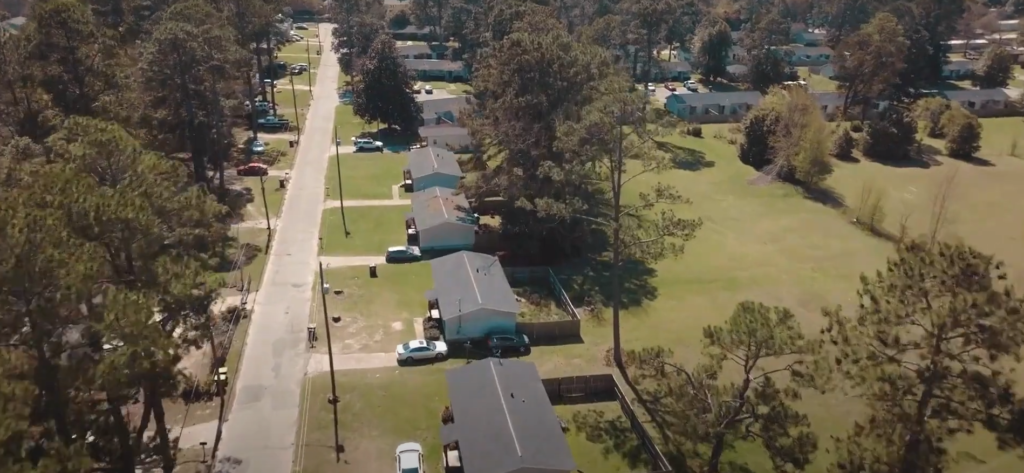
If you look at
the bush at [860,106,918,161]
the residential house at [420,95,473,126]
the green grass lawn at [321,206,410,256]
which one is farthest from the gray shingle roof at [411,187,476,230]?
the bush at [860,106,918,161]

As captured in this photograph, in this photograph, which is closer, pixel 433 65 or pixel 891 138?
pixel 891 138

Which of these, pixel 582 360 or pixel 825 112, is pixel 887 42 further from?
pixel 582 360

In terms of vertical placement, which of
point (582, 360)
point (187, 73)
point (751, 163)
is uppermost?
point (187, 73)

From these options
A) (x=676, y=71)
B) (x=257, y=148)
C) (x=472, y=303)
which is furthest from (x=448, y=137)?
(x=676, y=71)

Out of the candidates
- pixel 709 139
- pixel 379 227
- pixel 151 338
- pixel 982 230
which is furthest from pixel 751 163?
pixel 151 338

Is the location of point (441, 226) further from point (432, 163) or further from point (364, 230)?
point (432, 163)

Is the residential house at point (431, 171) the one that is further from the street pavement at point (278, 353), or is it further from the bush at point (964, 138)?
the bush at point (964, 138)
